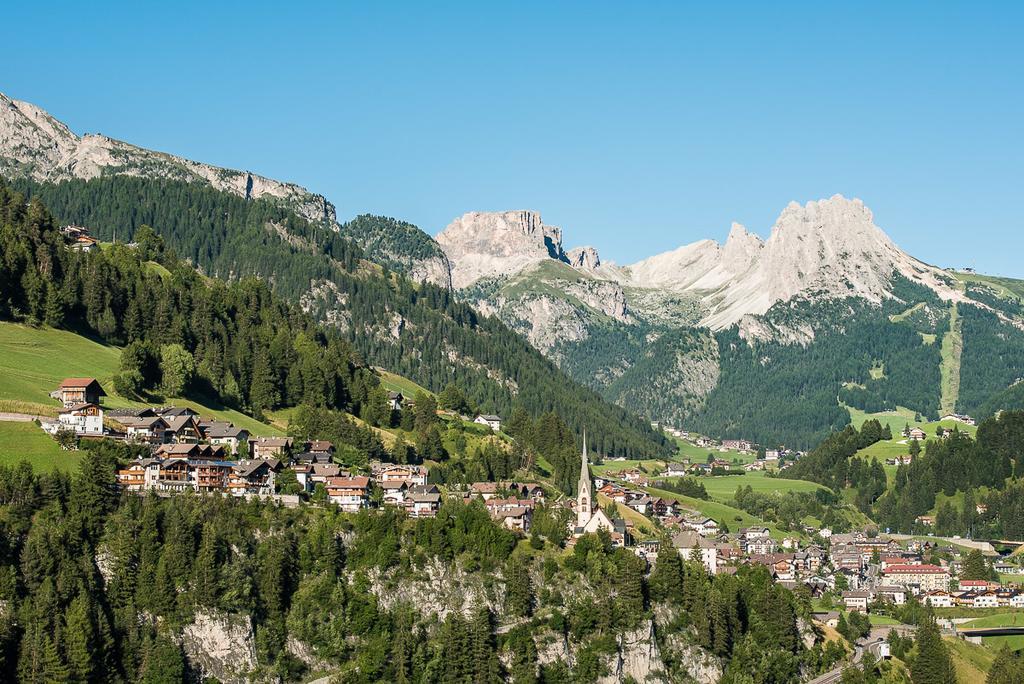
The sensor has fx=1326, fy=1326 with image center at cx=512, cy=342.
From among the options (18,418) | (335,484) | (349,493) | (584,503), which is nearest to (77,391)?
(18,418)

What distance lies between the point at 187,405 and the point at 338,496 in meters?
32.0

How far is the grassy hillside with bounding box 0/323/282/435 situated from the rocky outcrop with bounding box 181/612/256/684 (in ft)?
114

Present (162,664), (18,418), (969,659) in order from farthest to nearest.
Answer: (969,659) → (18,418) → (162,664)

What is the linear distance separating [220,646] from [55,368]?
53123mm

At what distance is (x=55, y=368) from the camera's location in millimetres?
149875

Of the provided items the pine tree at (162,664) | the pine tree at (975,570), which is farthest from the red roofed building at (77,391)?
the pine tree at (975,570)

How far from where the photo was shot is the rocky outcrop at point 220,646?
109 m

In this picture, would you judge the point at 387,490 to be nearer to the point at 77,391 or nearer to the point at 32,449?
the point at 77,391

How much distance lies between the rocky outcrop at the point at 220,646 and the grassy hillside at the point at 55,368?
34.7m

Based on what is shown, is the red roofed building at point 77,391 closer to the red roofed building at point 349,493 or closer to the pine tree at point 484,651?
the red roofed building at point 349,493

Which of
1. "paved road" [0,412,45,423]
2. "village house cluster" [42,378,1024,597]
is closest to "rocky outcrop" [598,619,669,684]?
"village house cluster" [42,378,1024,597]

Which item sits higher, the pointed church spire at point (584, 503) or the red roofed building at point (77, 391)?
the red roofed building at point (77, 391)

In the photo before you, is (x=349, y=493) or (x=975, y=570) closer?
(x=349, y=493)

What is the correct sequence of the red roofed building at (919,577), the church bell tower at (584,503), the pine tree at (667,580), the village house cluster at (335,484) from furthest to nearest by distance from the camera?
1. the red roofed building at (919,577)
2. the church bell tower at (584,503)
3. the pine tree at (667,580)
4. the village house cluster at (335,484)
